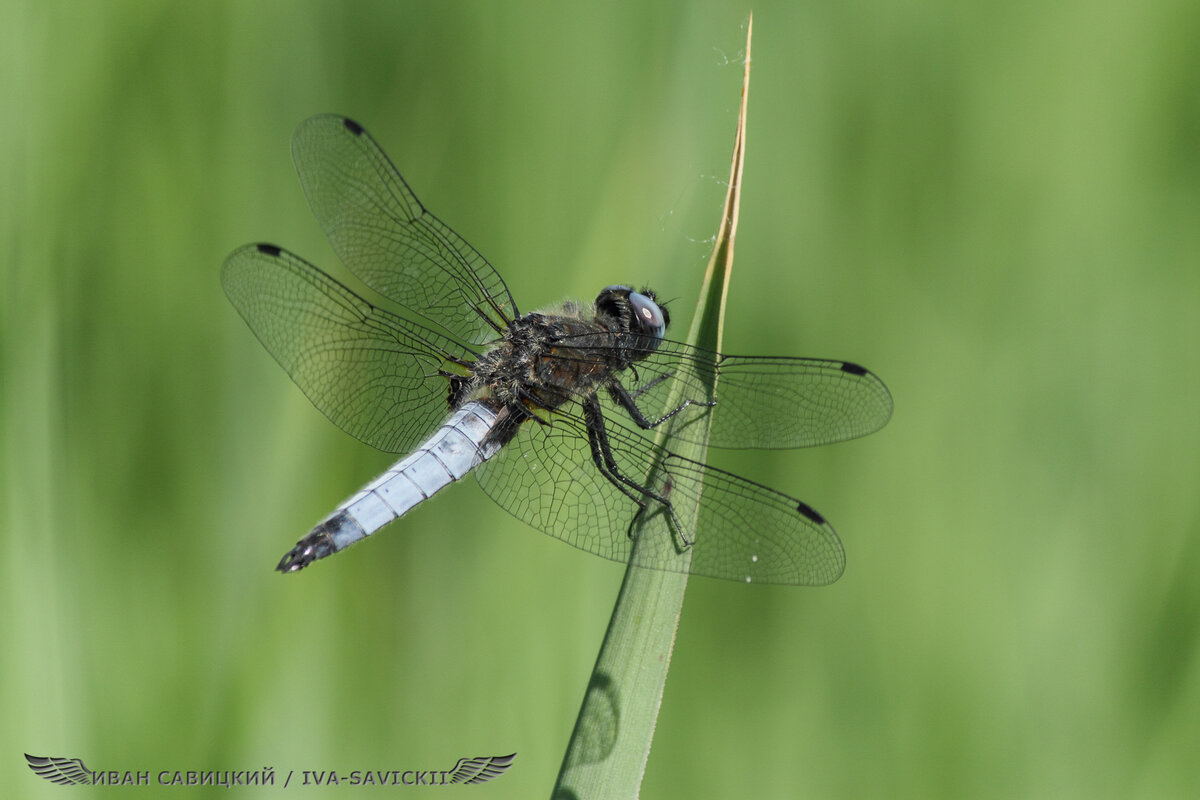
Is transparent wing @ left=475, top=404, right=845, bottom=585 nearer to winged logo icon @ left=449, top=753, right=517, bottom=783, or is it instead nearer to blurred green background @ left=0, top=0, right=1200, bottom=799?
blurred green background @ left=0, top=0, right=1200, bottom=799

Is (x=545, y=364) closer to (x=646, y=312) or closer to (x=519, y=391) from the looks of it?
(x=519, y=391)

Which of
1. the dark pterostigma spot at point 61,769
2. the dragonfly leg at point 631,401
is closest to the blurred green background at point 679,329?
the dark pterostigma spot at point 61,769

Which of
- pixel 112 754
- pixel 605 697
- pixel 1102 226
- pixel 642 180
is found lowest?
pixel 112 754

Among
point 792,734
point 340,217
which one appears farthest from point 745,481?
point 340,217

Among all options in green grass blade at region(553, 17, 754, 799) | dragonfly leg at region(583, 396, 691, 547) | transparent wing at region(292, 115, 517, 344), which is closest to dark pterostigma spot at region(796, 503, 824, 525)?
dragonfly leg at region(583, 396, 691, 547)

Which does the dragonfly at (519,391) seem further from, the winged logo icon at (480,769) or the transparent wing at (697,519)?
Answer: the winged logo icon at (480,769)

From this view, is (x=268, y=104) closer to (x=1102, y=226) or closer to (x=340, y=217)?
(x=340, y=217)
